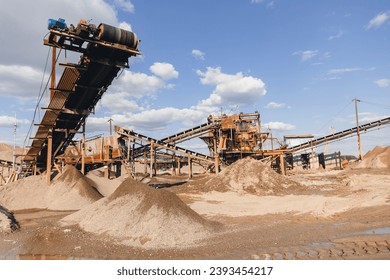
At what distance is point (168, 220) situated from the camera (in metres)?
8.95

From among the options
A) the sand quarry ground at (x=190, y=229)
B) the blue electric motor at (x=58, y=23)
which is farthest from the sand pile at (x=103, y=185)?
the blue electric motor at (x=58, y=23)

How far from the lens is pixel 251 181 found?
20.8 metres

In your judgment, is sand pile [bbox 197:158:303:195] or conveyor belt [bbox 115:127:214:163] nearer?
sand pile [bbox 197:158:303:195]

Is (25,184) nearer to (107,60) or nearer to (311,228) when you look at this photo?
(107,60)

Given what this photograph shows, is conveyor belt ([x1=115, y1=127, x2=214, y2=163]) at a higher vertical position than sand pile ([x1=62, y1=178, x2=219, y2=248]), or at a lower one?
higher

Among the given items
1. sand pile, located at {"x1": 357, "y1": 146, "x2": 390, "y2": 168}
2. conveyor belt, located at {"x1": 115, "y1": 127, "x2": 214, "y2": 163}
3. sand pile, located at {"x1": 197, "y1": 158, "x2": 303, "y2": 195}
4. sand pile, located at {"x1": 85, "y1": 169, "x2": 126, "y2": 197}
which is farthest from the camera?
sand pile, located at {"x1": 357, "y1": 146, "x2": 390, "y2": 168}

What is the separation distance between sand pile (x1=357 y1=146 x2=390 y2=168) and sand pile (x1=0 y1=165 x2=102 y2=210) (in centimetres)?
2855

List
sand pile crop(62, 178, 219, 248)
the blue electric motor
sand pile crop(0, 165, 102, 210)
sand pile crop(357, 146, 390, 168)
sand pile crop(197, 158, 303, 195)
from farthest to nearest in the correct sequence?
sand pile crop(357, 146, 390, 168) < sand pile crop(197, 158, 303, 195) < sand pile crop(0, 165, 102, 210) < the blue electric motor < sand pile crop(62, 178, 219, 248)

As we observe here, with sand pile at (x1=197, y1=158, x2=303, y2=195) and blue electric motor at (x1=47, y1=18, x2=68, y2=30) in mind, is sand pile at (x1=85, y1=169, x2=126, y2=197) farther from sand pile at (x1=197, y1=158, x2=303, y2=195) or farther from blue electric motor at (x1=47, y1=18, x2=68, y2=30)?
blue electric motor at (x1=47, y1=18, x2=68, y2=30)

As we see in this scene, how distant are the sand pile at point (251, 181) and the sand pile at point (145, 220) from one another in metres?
10.6

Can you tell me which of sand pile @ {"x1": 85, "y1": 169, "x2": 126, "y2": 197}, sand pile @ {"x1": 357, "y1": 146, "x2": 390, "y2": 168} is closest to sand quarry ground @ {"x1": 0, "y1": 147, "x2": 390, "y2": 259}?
sand pile @ {"x1": 85, "y1": 169, "x2": 126, "y2": 197}

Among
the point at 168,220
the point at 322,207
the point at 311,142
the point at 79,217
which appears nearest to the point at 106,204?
the point at 79,217

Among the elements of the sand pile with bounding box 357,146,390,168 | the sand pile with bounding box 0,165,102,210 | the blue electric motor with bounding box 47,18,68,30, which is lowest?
the sand pile with bounding box 0,165,102,210

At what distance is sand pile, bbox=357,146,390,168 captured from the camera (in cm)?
2993
